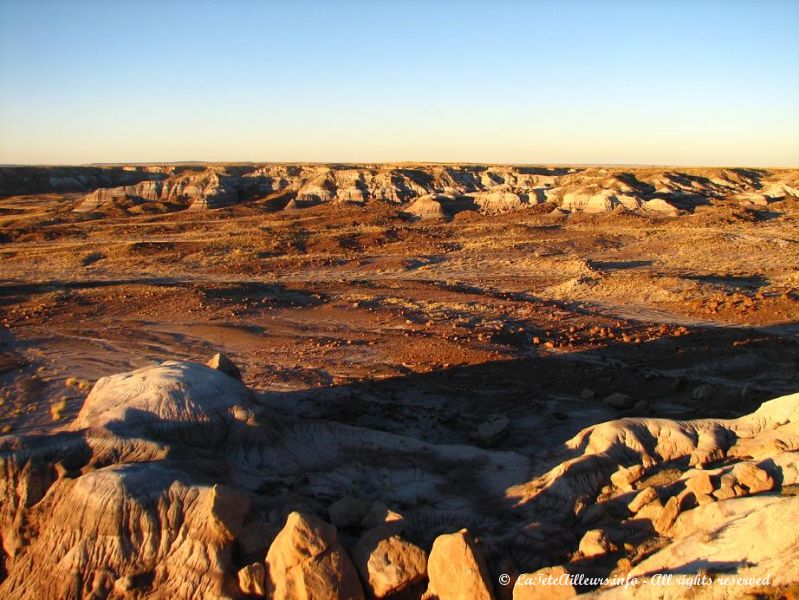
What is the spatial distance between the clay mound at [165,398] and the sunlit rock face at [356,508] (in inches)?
1.5

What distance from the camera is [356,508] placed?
6.82 m

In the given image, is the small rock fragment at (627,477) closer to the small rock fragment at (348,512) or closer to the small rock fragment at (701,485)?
the small rock fragment at (701,485)

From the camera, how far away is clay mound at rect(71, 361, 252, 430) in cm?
816

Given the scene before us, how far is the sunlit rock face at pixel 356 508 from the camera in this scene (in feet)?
18.3

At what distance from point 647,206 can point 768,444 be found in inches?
1750

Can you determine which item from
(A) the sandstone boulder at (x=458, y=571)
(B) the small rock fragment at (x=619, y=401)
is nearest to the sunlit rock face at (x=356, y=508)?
(A) the sandstone boulder at (x=458, y=571)

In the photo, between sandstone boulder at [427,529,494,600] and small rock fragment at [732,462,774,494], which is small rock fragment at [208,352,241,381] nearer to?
sandstone boulder at [427,529,494,600]

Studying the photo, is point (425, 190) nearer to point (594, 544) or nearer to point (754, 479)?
point (754, 479)

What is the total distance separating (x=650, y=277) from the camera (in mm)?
23484

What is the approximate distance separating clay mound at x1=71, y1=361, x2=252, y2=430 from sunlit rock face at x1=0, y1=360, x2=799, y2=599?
4 centimetres

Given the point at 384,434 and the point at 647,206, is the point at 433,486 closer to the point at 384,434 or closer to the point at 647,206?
the point at 384,434

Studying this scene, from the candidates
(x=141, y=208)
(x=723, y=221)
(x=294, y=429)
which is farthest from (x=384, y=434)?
(x=141, y=208)

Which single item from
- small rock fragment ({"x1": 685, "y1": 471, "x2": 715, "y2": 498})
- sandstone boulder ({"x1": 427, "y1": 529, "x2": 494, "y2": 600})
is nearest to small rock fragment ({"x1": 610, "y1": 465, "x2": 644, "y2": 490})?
small rock fragment ({"x1": 685, "y1": 471, "x2": 715, "y2": 498})

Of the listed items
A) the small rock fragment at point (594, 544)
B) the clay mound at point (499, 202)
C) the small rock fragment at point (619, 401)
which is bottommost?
the small rock fragment at point (619, 401)
